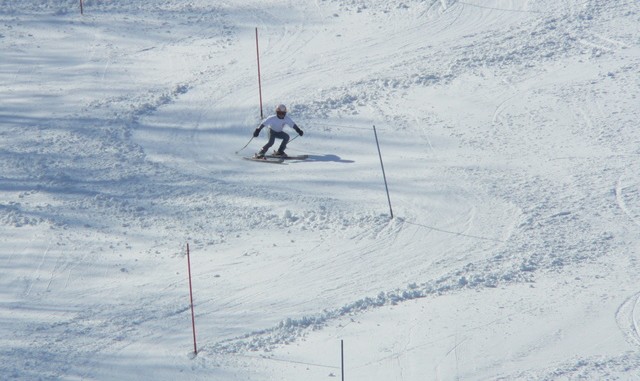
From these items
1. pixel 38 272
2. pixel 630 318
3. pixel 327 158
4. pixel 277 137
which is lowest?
pixel 38 272

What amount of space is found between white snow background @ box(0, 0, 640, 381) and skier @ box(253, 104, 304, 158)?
0.39 m

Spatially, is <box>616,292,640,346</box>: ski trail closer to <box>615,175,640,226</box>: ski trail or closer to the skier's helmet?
<box>615,175,640,226</box>: ski trail

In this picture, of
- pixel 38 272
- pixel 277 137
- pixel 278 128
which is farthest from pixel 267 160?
pixel 38 272

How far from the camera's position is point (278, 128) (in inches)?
738

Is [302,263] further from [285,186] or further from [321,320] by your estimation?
[285,186]

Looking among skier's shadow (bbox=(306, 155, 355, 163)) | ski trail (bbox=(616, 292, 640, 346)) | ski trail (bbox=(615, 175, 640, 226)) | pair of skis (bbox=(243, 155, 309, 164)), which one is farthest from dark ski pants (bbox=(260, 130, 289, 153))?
ski trail (bbox=(616, 292, 640, 346))

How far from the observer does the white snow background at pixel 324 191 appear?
1327 centimetres

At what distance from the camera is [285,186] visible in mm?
17953

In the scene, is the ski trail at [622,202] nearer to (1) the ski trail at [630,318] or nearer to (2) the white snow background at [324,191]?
(2) the white snow background at [324,191]

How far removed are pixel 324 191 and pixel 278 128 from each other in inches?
72.2

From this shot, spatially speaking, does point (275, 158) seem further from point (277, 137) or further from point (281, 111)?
point (281, 111)

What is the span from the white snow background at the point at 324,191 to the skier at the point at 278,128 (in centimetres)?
39

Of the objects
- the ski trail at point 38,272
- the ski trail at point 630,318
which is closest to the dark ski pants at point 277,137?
the ski trail at point 38,272

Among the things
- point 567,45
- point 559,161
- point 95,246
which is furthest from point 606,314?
point 567,45
